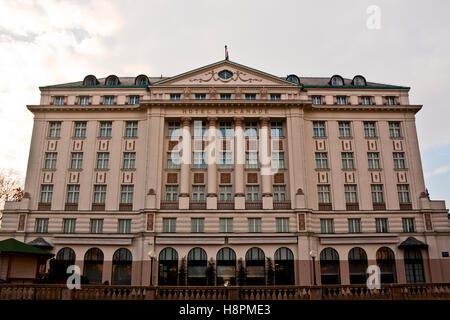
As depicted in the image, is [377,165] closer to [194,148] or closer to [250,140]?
[250,140]

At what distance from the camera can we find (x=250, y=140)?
151ft

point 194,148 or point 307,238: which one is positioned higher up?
point 194,148

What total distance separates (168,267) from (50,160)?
20647mm

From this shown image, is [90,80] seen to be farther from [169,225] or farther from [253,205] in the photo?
[253,205]

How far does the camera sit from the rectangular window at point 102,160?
46.0 metres

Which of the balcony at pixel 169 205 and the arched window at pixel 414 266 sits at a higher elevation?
the balcony at pixel 169 205

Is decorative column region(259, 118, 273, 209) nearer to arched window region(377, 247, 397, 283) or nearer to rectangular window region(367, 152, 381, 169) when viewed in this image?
rectangular window region(367, 152, 381, 169)

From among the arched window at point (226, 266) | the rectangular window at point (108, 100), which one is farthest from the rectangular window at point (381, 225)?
the rectangular window at point (108, 100)

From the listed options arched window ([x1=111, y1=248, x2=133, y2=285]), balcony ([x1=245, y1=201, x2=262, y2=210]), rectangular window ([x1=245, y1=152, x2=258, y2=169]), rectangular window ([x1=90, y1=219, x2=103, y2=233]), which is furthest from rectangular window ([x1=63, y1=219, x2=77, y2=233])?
rectangular window ([x1=245, y1=152, x2=258, y2=169])

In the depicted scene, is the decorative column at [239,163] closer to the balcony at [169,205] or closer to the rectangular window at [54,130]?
the balcony at [169,205]

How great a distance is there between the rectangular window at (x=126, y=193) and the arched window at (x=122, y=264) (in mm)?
6035
